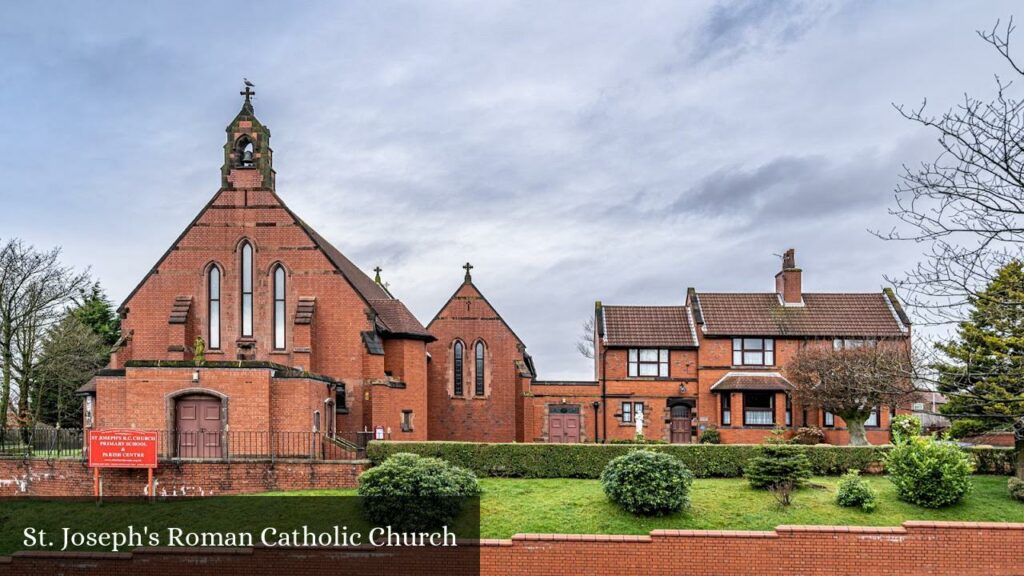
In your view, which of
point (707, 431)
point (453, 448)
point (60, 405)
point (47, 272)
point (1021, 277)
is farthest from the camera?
point (60, 405)

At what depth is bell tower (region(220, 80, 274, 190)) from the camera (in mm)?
Answer: 31328

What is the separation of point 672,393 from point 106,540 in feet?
81.4

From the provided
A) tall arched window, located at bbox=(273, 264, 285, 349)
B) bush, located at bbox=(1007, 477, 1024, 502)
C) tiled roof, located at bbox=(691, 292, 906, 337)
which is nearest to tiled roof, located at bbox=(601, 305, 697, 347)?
tiled roof, located at bbox=(691, 292, 906, 337)

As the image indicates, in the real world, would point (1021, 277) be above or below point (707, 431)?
above

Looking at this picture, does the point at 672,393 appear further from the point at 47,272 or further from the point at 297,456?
the point at 47,272

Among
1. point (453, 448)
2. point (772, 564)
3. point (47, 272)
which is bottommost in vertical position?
point (772, 564)

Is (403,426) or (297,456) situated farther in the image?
(403,426)

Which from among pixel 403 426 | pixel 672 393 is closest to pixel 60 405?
pixel 403 426

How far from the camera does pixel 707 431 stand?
3428cm

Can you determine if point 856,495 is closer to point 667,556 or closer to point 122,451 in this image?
point 667,556

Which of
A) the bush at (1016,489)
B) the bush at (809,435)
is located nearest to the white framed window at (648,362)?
the bush at (809,435)

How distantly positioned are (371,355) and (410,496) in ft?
43.9

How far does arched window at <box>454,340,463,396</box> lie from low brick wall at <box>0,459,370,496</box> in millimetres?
15639

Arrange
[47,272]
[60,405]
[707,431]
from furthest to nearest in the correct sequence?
[60,405] → [47,272] → [707,431]
